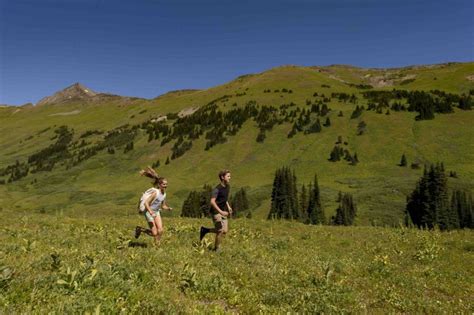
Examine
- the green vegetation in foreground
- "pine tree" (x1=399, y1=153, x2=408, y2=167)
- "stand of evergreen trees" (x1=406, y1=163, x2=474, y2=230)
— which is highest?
the green vegetation in foreground

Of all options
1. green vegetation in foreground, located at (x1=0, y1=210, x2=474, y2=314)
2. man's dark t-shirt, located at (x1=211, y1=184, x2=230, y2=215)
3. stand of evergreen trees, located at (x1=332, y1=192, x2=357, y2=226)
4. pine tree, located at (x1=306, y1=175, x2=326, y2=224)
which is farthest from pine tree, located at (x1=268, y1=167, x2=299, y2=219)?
man's dark t-shirt, located at (x1=211, y1=184, x2=230, y2=215)

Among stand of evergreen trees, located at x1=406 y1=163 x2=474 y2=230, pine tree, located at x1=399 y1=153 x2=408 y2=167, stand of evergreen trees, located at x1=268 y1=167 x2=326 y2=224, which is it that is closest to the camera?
stand of evergreen trees, located at x1=406 y1=163 x2=474 y2=230

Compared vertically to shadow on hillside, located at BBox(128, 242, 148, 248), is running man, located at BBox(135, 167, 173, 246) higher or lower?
higher

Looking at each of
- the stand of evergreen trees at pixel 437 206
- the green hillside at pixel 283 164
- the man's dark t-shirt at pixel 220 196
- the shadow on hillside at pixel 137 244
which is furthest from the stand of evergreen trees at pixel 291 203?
the shadow on hillside at pixel 137 244

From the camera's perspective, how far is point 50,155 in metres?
157

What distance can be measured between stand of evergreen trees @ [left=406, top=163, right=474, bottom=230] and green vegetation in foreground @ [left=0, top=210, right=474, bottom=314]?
48502 millimetres

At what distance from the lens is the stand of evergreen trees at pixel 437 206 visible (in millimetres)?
64000

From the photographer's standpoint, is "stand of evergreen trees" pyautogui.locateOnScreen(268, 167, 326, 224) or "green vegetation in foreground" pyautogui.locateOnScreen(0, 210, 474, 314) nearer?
"green vegetation in foreground" pyautogui.locateOnScreen(0, 210, 474, 314)

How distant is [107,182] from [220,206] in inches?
3975

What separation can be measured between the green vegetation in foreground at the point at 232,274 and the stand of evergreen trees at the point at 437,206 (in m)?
48.5

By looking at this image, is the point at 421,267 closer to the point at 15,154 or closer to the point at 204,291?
the point at 204,291

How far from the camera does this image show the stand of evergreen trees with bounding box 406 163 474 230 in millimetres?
64000

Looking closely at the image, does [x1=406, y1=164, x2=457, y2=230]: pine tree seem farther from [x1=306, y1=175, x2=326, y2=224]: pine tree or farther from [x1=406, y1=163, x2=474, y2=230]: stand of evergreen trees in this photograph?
[x1=306, y1=175, x2=326, y2=224]: pine tree

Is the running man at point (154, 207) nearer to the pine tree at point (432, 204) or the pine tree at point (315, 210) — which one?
the pine tree at point (315, 210)
